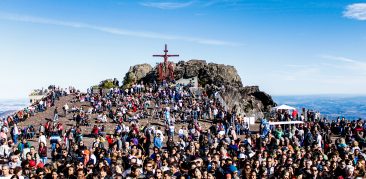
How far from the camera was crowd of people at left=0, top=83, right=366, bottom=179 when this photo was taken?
466 inches

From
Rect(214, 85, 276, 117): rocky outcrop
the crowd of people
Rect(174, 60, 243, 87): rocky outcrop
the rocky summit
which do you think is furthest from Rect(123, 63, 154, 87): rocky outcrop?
the crowd of people

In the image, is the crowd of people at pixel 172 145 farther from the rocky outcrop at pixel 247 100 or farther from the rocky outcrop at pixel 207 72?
the rocky outcrop at pixel 207 72

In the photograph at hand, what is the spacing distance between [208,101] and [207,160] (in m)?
21.9

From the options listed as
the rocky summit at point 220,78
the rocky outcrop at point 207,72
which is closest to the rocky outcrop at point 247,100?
the rocky summit at point 220,78

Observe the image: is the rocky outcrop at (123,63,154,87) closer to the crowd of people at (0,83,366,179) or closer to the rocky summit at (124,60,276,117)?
the rocky summit at (124,60,276,117)

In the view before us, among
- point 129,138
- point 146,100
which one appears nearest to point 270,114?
point 146,100

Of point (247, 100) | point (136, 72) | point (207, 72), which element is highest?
point (136, 72)

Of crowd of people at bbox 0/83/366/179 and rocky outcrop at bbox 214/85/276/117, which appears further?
rocky outcrop at bbox 214/85/276/117

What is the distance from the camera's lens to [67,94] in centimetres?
4747

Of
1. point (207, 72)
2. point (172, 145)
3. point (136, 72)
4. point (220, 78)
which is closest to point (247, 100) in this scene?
point (220, 78)

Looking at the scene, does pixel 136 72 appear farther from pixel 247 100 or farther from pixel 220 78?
pixel 247 100

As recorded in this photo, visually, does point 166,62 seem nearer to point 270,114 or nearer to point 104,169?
point 270,114

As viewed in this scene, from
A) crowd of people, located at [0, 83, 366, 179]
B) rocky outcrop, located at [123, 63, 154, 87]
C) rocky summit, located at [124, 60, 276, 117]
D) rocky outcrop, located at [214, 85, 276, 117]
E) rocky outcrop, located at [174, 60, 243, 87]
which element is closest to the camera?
crowd of people, located at [0, 83, 366, 179]

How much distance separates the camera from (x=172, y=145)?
17.9m
